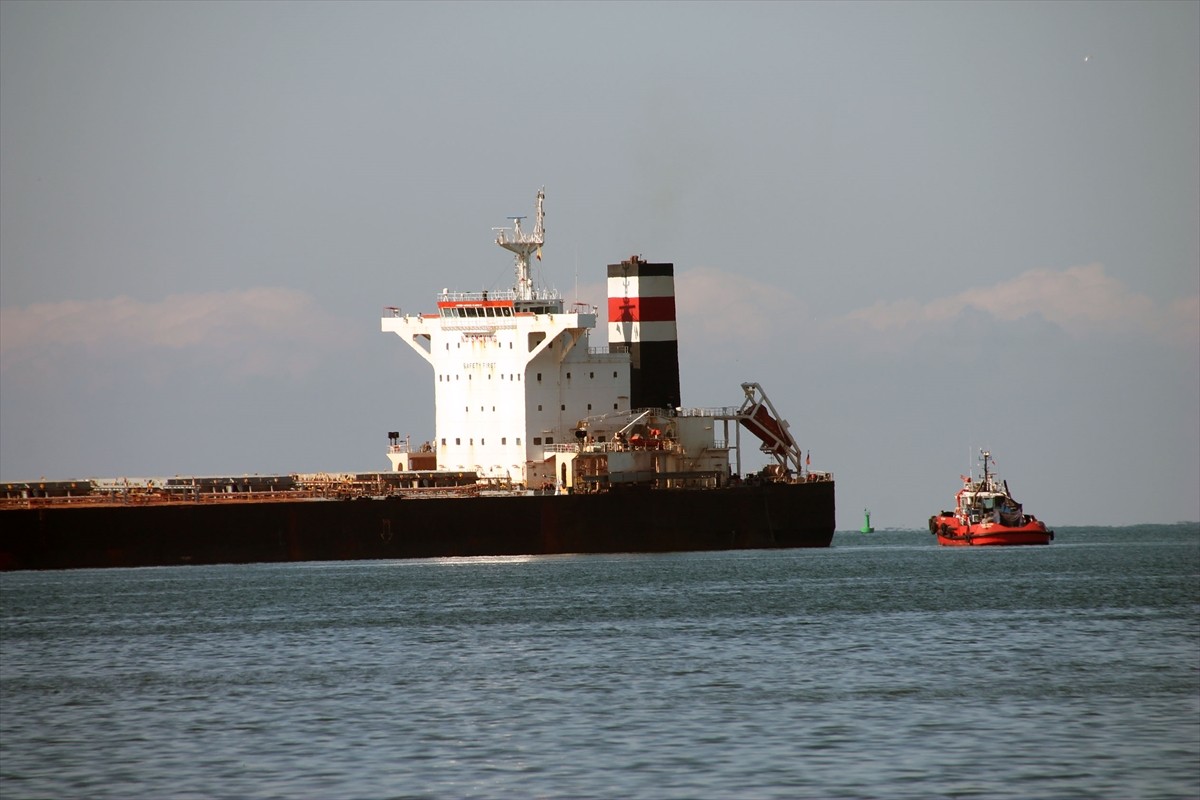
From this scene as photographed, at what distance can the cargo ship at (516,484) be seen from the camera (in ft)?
182

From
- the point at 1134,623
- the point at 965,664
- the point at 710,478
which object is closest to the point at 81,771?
the point at 965,664

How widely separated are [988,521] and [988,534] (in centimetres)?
56

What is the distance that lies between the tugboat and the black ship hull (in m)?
14.5

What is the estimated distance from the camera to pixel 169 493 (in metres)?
57.1

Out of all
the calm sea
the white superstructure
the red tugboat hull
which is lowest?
the calm sea

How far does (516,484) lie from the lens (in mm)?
60281

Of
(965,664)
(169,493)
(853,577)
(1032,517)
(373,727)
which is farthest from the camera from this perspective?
(1032,517)

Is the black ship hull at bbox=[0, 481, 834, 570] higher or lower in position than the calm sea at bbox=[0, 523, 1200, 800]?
higher

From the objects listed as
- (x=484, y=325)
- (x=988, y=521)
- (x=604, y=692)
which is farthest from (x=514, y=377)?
(x=604, y=692)

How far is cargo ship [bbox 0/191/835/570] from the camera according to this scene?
55344 mm

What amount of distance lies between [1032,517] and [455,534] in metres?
32.3

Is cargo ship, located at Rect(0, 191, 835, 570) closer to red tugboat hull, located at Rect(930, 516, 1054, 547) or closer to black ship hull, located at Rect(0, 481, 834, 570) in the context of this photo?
black ship hull, located at Rect(0, 481, 834, 570)

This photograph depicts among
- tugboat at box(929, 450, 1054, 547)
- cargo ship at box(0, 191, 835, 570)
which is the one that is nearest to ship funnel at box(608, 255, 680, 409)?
cargo ship at box(0, 191, 835, 570)

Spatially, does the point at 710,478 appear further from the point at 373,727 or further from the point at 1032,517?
the point at 373,727
